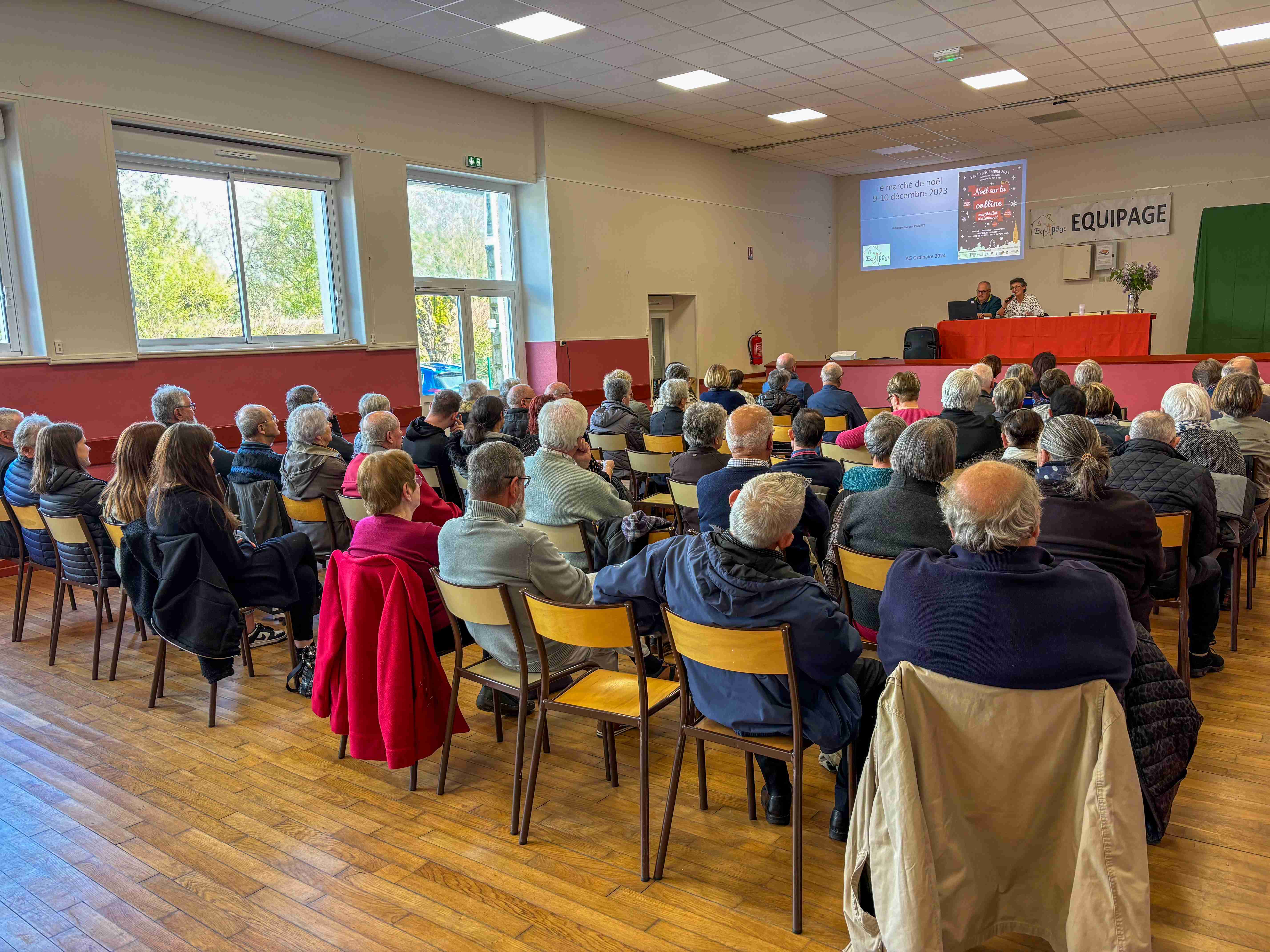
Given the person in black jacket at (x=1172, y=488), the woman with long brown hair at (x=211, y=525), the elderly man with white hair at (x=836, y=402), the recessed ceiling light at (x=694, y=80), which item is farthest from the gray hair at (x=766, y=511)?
the recessed ceiling light at (x=694, y=80)

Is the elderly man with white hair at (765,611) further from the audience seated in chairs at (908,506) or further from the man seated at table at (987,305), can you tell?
the man seated at table at (987,305)

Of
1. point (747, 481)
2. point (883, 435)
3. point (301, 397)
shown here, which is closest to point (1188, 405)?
point (883, 435)

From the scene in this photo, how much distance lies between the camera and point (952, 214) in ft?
45.1

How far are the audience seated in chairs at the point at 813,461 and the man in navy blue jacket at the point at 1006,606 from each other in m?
2.05

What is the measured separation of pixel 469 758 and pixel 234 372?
5288 mm

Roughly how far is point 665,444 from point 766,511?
3605 mm

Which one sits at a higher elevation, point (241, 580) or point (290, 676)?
point (241, 580)

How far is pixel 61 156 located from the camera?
624 centimetres

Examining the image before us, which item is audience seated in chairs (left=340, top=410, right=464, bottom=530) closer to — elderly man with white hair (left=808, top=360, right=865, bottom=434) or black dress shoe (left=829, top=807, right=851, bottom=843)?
black dress shoe (left=829, top=807, right=851, bottom=843)

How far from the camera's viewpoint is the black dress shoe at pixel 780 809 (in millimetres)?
2754

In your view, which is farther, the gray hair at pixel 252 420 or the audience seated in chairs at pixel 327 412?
the audience seated in chairs at pixel 327 412

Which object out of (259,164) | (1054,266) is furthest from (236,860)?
(1054,266)

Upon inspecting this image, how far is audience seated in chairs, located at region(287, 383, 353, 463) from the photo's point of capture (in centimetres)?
509

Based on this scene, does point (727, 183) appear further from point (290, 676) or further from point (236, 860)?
point (236, 860)
